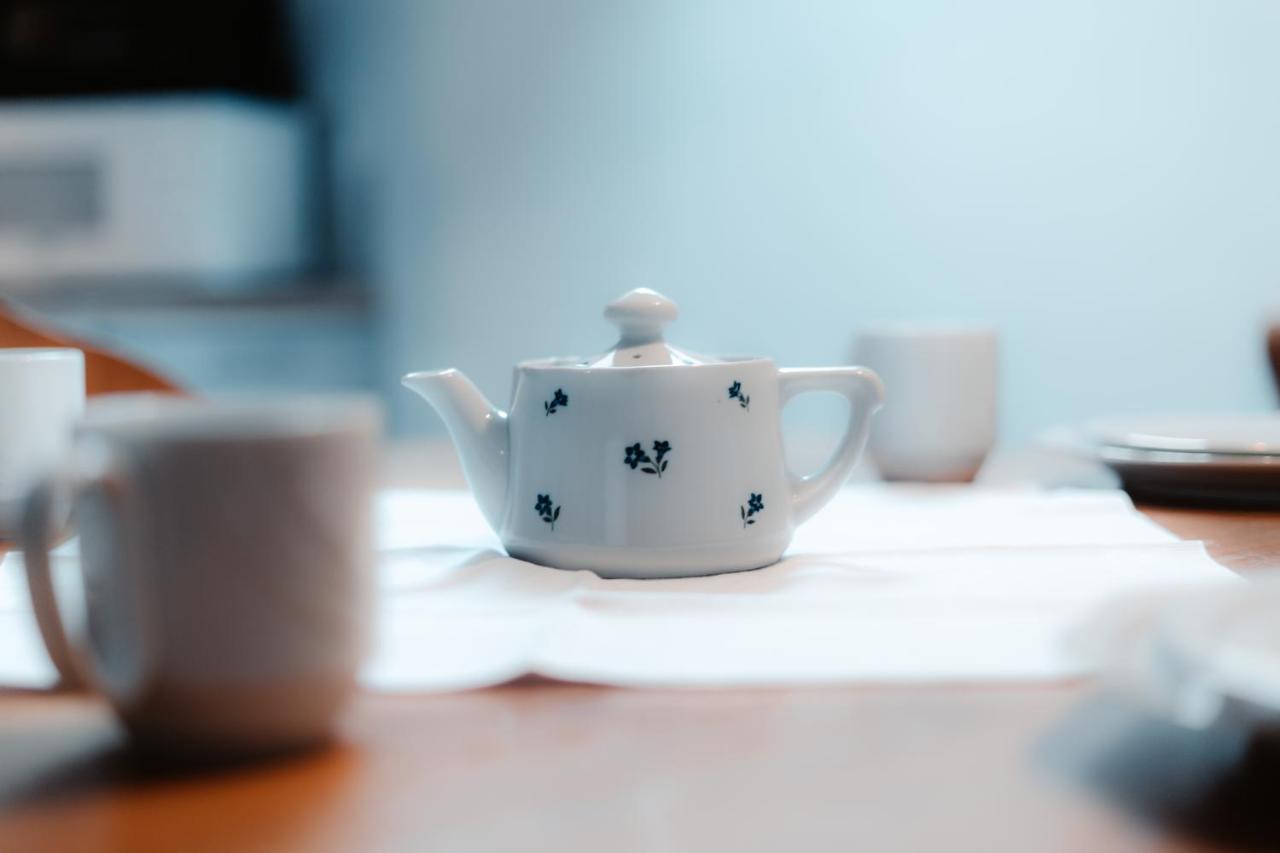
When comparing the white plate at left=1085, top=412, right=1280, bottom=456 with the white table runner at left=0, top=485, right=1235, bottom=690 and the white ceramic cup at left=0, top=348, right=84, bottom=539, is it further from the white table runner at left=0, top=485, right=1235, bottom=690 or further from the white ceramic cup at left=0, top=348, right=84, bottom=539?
the white ceramic cup at left=0, top=348, right=84, bottom=539

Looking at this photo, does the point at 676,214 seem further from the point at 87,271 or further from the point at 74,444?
the point at 74,444

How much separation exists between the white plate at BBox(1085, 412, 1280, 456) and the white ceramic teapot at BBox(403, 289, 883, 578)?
0.34 meters

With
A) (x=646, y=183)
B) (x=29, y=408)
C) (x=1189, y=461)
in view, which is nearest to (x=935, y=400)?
(x=1189, y=461)

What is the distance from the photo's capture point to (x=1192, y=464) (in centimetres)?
85

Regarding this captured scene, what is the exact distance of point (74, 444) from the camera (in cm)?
38

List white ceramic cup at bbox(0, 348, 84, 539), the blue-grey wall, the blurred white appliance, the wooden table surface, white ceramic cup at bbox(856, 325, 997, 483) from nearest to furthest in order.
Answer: the wooden table surface, white ceramic cup at bbox(0, 348, 84, 539), white ceramic cup at bbox(856, 325, 997, 483), the blue-grey wall, the blurred white appliance

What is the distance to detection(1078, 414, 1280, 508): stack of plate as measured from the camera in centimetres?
83

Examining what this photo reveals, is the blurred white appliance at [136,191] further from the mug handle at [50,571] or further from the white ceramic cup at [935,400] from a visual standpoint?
the mug handle at [50,571]

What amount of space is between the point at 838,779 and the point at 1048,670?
13cm

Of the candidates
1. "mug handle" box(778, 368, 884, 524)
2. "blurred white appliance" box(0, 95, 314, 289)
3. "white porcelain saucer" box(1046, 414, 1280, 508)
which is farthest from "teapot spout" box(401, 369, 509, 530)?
"blurred white appliance" box(0, 95, 314, 289)

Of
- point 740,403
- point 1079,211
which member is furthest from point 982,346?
point 1079,211

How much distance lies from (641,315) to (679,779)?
34 cm

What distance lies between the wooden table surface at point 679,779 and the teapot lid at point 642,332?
0.24m

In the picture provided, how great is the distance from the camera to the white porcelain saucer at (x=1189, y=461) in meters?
0.83
